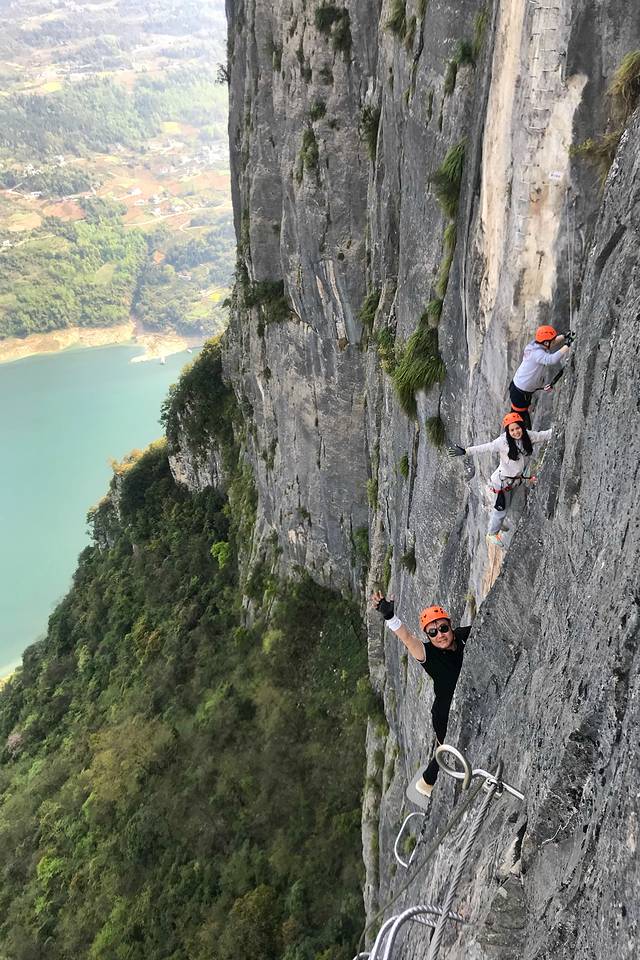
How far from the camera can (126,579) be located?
25.1 metres

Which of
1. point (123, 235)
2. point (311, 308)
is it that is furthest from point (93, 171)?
point (311, 308)

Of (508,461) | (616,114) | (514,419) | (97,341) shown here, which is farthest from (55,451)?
(616,114)

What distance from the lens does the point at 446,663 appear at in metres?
4.87

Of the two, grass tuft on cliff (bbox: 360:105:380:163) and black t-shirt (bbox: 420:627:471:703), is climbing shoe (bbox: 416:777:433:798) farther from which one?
grass tuft on cliff (bbox: 360:105:380:163)

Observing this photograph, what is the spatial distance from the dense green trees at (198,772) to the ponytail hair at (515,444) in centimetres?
1048

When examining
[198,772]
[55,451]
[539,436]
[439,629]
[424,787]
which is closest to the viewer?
[539,436]

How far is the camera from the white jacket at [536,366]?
415 centimetres

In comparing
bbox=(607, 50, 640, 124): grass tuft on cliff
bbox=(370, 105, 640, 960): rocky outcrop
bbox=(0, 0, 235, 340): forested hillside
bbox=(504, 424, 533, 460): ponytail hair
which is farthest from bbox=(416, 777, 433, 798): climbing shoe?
bbox=(0, 0, 235, 340): forested hillside

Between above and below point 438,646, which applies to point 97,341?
below

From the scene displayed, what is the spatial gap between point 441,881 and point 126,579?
928 inches

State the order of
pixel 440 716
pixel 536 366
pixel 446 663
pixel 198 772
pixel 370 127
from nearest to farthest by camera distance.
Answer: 1. pixel 536 366
2. pixel 446 663
3. pixel 440 716
4. pixel 370 127
5. pixel 198 772

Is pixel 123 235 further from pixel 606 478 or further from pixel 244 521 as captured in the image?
pixel 606 478

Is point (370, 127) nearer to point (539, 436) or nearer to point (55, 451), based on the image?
point (539, 436)

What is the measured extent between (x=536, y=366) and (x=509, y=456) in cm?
70
